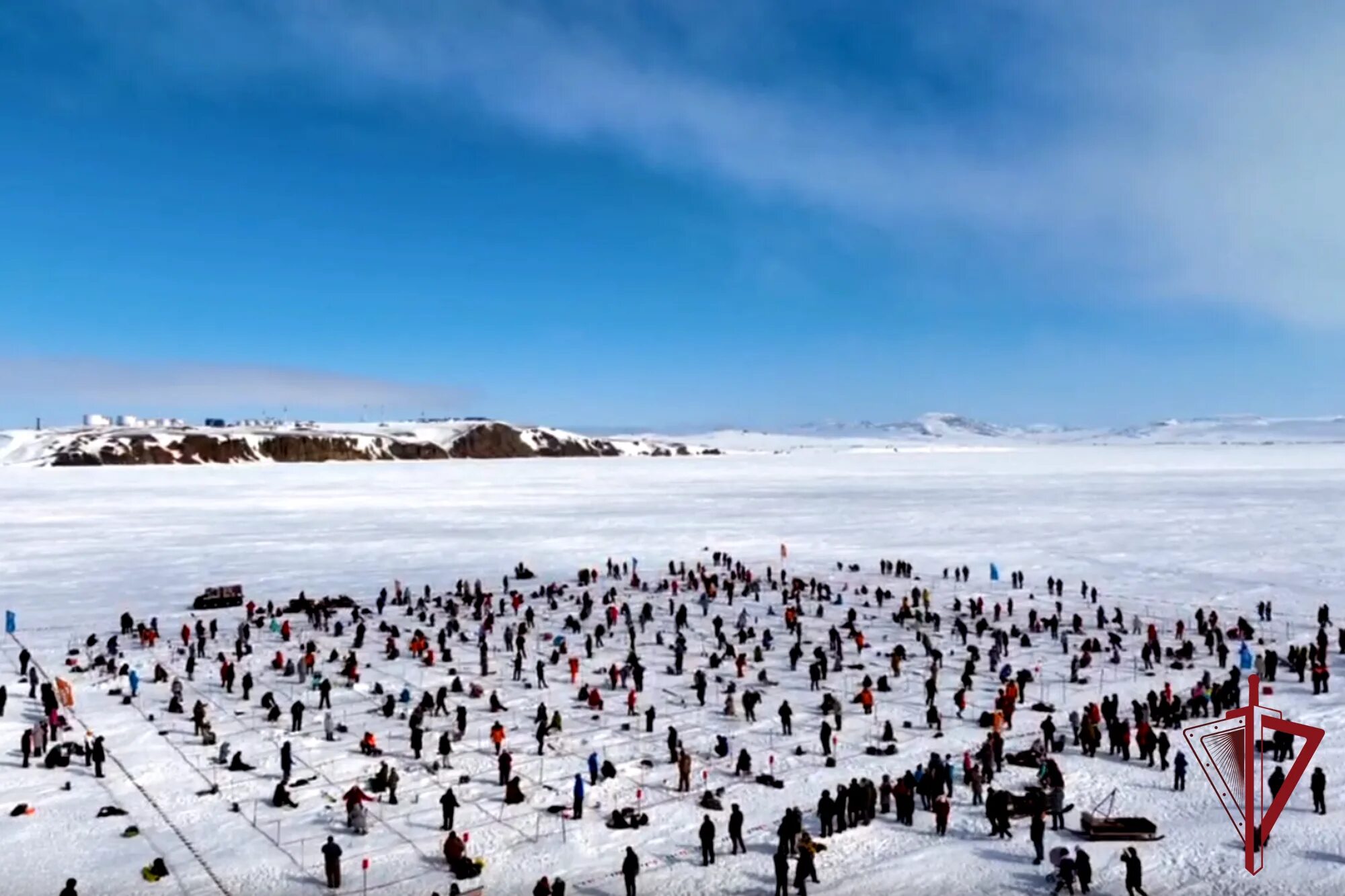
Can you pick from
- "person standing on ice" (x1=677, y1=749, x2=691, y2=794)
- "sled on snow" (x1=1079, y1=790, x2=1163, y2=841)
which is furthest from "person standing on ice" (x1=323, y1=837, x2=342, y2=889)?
"sled on snow" (x1=1079, y1=790, x2=1163, y2=841)

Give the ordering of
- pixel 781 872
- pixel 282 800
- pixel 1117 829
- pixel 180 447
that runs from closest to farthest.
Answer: pixel 781 872 < pixel 1117 829 < pixel 282 800 < pixel 180 447

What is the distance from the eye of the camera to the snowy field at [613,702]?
15.0m

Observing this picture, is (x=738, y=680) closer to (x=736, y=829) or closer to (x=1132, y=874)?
(x=736, y=829)

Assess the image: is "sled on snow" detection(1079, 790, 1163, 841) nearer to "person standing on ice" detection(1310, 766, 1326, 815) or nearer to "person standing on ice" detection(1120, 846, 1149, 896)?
"person standing on ice" detection(1120, 846, 1149, 896)

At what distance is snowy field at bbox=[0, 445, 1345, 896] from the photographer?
49.3 feet

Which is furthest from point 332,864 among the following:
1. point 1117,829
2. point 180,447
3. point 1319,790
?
point 180,447

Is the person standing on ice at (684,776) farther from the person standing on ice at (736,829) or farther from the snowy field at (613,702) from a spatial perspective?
the person standing on ice at (736,829)

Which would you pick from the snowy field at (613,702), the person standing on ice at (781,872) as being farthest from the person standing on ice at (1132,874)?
the person standing on ice at (781,872)

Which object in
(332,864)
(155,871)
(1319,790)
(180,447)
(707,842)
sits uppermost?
(180,447)

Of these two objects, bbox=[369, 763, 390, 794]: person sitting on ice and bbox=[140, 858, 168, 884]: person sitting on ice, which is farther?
bbox=[369, 763, 390, 794]: person sitting on ice

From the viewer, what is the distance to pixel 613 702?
24047 mm

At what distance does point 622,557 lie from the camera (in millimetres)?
49719

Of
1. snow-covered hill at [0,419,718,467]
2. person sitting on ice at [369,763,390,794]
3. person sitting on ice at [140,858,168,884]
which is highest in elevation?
snow-covered hill at [0,419,718,467]

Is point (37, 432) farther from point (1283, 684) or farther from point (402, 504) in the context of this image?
point (1283, 684)
